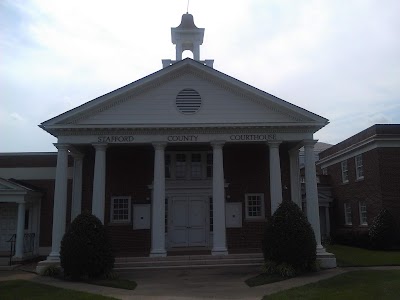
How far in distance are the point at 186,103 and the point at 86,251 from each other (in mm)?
8112

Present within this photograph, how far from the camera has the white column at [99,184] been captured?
1989cm

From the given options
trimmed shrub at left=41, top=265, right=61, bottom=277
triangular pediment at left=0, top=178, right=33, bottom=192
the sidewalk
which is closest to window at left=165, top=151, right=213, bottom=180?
the sidewalk

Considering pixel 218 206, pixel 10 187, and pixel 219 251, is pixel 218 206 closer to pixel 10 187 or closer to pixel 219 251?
pixel 219 251

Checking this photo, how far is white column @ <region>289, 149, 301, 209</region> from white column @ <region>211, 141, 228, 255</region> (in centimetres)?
472

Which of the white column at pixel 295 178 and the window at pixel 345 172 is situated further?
the window at pixel 345 172

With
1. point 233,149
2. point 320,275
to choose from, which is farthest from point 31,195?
point 320,275

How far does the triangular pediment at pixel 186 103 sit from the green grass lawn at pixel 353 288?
7.32 m

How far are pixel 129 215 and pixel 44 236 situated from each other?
514cm

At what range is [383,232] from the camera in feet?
85.5

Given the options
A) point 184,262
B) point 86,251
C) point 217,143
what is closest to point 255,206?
point 217,143

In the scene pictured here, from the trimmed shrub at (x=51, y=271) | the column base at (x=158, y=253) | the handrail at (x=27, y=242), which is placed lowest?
the trimmed shrub at (x=51, y=271)

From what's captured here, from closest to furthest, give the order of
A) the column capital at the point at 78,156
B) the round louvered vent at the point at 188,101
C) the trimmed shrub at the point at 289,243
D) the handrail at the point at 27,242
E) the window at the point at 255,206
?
the trimmed shrub at the point at 289,243, the round louvered vent at the point at 188,101, the handrail at the point at 27,242, the column capital at the point at 78,156, the window at the point at 255,206

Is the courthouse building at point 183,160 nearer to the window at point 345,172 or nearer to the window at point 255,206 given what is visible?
the window at point 255,206

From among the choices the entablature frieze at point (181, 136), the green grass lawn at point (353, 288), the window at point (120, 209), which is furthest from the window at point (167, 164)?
the green grass lawn at point (353, 288)
